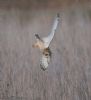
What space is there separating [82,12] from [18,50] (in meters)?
4.63

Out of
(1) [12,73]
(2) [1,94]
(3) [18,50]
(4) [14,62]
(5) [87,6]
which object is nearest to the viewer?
(2) [1,94]

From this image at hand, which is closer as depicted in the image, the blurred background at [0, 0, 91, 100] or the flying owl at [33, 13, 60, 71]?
the flying owl at [33, 13, 60, 71]

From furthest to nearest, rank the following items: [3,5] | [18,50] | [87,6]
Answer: [3,5]
[87,6]
[18,50]

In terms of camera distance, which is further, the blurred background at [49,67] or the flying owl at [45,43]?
the blurred background at [49,67]

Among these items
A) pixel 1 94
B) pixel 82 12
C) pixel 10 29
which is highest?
pixel 82 12

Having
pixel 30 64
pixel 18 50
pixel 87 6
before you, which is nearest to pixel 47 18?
pixel 87 6

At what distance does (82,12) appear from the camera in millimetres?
11000

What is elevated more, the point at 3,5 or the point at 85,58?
the point at 3,5

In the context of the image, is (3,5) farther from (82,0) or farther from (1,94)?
(1,94)

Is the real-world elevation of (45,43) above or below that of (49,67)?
above

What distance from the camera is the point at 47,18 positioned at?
411 inches

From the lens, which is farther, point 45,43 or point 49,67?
point 49,67

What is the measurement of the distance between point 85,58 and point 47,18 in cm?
440

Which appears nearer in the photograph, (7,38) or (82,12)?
(7,38)
